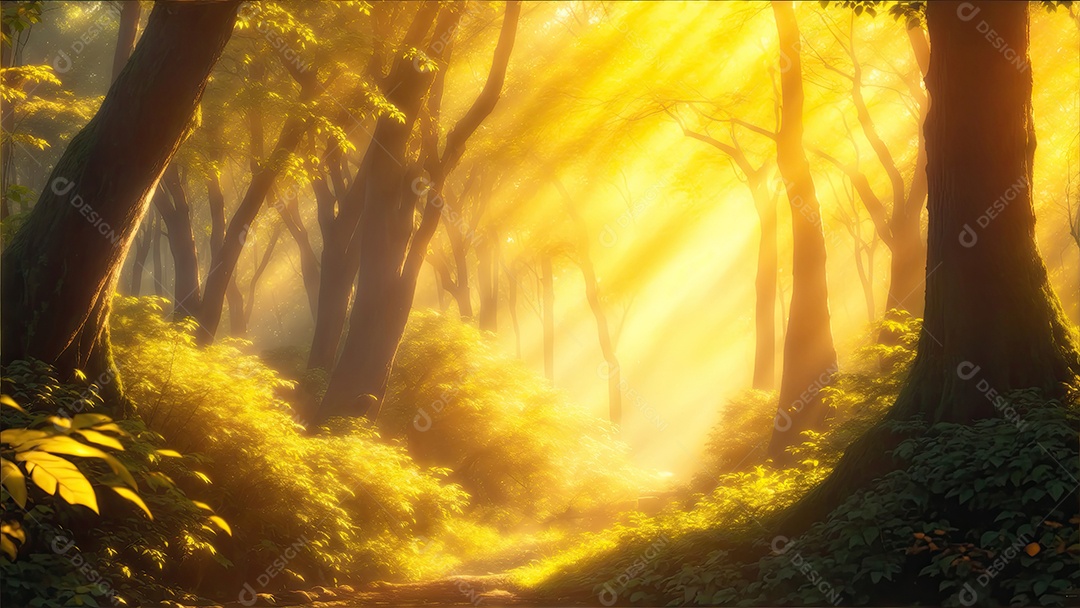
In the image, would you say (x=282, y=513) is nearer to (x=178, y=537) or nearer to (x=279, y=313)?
(x=178, y=537)

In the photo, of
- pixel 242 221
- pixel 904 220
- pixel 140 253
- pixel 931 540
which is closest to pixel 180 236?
pixel 242 221

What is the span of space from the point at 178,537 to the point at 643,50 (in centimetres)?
1666

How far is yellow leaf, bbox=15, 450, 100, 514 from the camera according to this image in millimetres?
2073

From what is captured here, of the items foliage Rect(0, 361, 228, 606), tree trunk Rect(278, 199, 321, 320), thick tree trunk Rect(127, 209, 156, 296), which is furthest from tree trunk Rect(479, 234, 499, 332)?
foliage Rect(0, 361, 228, 606)

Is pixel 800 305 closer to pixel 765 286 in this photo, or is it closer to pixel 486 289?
pixel 765 286

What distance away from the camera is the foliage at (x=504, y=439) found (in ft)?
63.3

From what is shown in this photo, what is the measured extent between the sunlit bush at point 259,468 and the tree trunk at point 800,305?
709 centimetres

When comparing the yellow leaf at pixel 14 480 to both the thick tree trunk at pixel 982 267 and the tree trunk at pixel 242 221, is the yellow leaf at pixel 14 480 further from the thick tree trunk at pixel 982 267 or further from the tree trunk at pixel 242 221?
the tree trunk at pixel 242 221

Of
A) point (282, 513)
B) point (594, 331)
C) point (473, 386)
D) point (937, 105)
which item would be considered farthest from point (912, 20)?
point (594, 331)

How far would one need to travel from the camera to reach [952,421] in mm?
7742

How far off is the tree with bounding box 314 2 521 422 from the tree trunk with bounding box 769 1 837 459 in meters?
5.35

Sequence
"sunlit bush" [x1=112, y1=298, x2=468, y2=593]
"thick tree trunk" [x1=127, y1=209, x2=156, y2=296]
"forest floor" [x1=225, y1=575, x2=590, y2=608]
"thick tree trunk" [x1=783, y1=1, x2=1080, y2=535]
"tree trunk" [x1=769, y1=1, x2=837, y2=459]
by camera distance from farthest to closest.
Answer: "thick tree trunk" [x1=127, y1=209, x2=156, y2=296], "tree trunk" [x1=769, y1=1, x2=837, y2=459], "sunlit bush" [x1=112, y1=298, x2=468, y2=593], "forest floor" [x1=225, y1=575, x2=590, y2=608], "thick tree trunk" [x1=783, y1=1, x2=1080, y2=535]

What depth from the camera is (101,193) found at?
26.3 feet

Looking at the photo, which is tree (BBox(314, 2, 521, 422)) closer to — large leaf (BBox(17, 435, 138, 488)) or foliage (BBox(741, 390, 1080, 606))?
foliage (BBox(741, 390, 1080, 606))
